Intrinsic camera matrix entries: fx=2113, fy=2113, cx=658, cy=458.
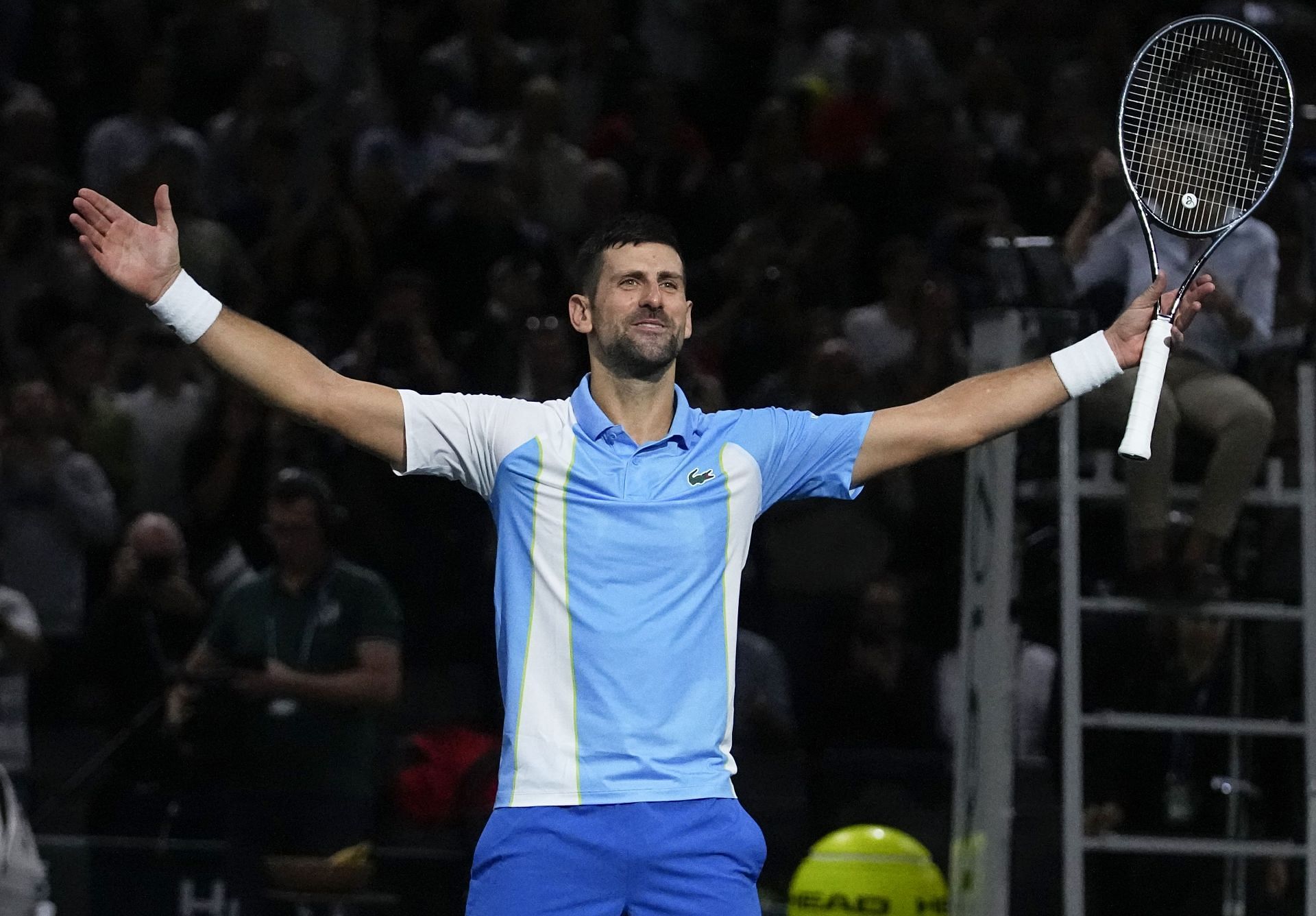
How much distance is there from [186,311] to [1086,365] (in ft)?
5.97

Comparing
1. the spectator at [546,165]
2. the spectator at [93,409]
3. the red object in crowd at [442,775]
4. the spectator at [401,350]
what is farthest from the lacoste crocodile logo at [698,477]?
the spectator at [546,165]

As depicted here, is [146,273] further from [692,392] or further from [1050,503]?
[692,392]

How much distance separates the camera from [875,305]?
10141mm

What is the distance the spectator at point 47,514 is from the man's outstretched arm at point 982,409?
5293mm

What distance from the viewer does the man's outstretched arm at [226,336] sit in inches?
164

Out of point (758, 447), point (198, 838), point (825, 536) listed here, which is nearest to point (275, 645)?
point (198, 838)

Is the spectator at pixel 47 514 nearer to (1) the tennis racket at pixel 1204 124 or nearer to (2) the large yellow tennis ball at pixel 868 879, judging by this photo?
(2) the large yellow tennis ball at pixel 868 879

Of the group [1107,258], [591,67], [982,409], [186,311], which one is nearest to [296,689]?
[1107,258]

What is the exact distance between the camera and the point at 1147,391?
4.28 meters

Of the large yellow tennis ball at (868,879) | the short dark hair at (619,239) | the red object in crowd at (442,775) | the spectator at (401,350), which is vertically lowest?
the large yellow tennis ball at (868,879)

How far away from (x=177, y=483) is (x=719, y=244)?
306cm

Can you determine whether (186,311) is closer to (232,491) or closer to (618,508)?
(618,508)

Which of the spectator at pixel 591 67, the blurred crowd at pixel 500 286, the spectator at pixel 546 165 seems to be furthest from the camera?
the spectator at pixel 591 67

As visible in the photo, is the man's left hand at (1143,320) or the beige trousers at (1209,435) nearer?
the man's left hand at (1143,320)
